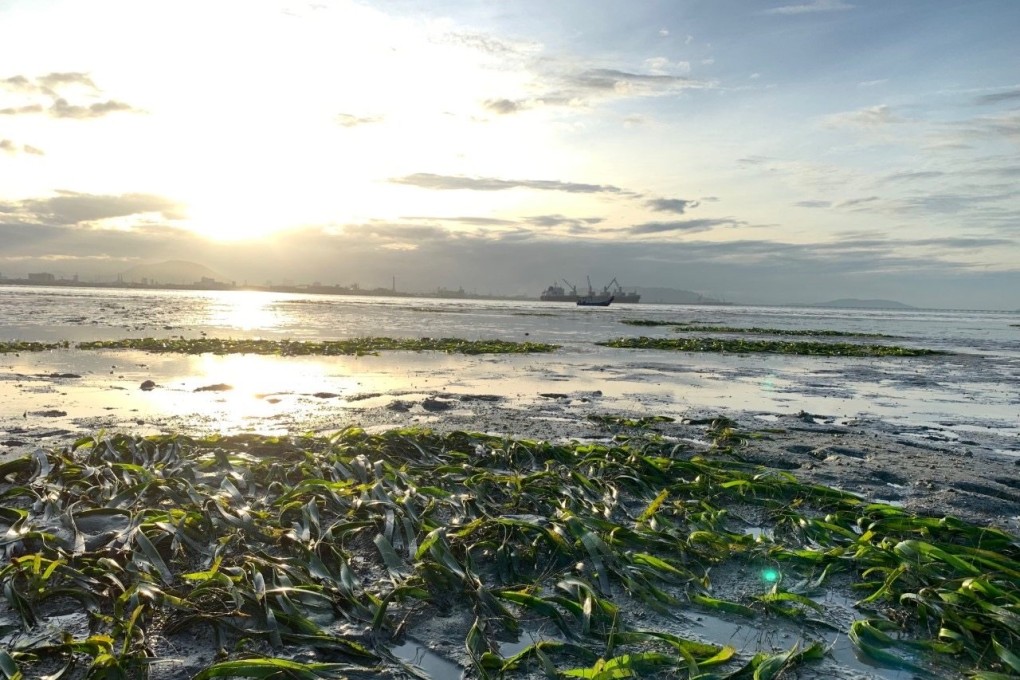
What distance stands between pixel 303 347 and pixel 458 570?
13556 millimetres

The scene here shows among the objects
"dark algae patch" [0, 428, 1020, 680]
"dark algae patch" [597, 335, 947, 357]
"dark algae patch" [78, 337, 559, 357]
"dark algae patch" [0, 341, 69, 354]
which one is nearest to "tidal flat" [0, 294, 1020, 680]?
"dark algae patch" [0, 428, 1020, 680]

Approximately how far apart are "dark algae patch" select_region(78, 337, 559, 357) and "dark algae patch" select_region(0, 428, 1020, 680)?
1030 cm

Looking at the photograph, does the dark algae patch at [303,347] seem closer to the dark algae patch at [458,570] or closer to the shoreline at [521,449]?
the shoreline at [521,449]

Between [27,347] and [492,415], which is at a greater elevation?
[27,347]

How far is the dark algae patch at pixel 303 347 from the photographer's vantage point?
1503 cm

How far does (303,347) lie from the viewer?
1580 cm

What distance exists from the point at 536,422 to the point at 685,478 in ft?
8.23

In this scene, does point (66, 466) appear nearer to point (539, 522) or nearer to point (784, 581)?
point (539, 522)

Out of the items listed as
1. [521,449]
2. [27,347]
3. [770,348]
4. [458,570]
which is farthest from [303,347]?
[770,348]

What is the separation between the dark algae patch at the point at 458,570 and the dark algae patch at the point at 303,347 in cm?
1030

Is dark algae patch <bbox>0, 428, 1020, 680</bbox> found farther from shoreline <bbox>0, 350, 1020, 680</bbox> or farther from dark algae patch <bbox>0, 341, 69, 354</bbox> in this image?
dark algae patch <bbox>0, 341, 69, 354</bbox>

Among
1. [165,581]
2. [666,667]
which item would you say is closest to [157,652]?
[165,581]

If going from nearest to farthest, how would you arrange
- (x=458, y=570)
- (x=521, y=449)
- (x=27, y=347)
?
1. (x=458, y=570)
2. (x=521, y=449)
3. (x=27, y=347)

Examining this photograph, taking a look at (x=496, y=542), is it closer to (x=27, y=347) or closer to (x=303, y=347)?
(x=303, y=347)
